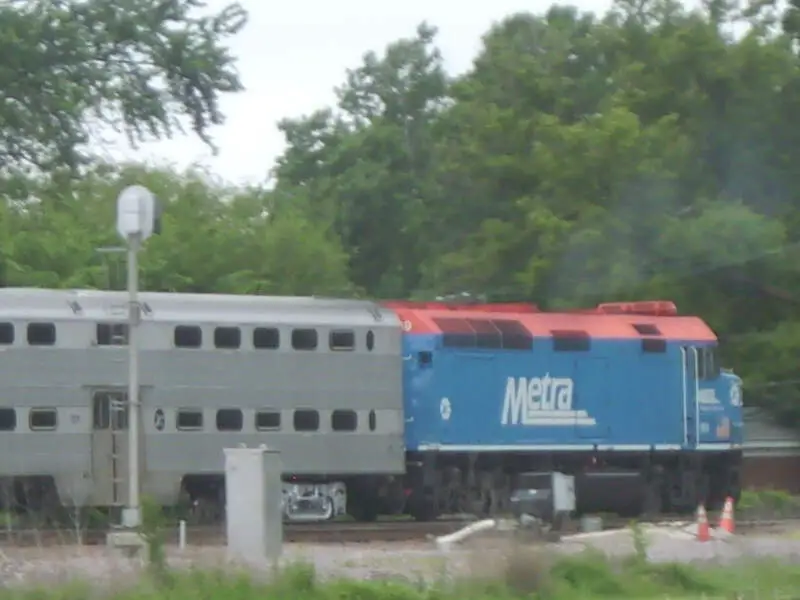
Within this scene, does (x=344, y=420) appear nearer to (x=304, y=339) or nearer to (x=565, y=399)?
(x=304, y=339)

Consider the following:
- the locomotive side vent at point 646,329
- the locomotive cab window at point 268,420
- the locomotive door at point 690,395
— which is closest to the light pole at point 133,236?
the locomotive cab window at point 268,420

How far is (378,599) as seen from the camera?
16.0m

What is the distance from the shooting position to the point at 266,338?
28.8 meters

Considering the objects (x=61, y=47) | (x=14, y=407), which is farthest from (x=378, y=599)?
(x=61, y=47)

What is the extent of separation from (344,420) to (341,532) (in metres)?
2.66

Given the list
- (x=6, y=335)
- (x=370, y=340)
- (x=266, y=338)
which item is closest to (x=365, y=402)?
(x=370, y=340)

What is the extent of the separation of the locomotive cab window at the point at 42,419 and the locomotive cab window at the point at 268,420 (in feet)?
11.3

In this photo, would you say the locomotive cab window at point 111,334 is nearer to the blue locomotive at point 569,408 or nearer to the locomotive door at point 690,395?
the blue locomotive at point 569,408

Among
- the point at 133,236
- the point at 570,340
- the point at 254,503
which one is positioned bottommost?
the point at 254,503

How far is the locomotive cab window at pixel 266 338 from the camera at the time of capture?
94.2 feet

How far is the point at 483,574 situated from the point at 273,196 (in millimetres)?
50474

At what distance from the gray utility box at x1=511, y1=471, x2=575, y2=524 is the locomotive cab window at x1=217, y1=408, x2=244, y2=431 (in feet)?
16.3

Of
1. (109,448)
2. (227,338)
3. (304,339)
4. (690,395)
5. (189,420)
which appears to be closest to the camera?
(109,448)

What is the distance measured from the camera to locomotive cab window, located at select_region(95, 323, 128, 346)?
89.9 feet
